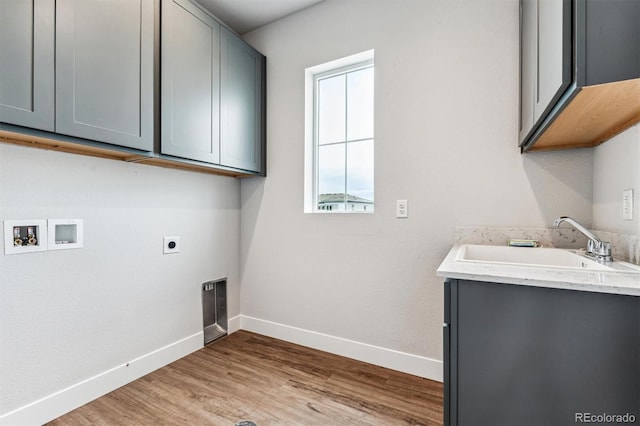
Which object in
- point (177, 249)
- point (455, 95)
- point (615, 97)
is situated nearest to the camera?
point (615, 97)

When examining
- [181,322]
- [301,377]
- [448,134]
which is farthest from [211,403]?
[448,134]

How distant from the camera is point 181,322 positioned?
87.7 inches

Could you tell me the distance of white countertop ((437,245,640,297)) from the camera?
836 mm

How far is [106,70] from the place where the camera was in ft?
4.92

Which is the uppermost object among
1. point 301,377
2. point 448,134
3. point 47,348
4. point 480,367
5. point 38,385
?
point 448,134

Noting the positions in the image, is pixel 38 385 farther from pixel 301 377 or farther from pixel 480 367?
pixel 480 367

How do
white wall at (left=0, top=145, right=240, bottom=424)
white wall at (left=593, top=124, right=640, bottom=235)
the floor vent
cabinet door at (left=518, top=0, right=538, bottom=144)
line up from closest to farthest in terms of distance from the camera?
white wall at (left=593, top=124, right=640, bottom=235) → cabinet door at (left=518, top=0, right=538, bottom=144) → white wall at (left=0, top=145, right=240, bottom=424) → the floor vent

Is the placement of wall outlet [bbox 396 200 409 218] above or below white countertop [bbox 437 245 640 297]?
above

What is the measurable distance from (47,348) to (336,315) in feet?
5.54

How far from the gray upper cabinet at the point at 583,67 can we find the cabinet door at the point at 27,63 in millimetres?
1949

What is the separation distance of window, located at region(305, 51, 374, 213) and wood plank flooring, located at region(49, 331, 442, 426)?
1.14 meters

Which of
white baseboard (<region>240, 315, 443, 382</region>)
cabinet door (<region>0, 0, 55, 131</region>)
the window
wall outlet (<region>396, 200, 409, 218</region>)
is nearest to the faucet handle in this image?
wall outlet (<region>396, 200, 409, 218</region>)
